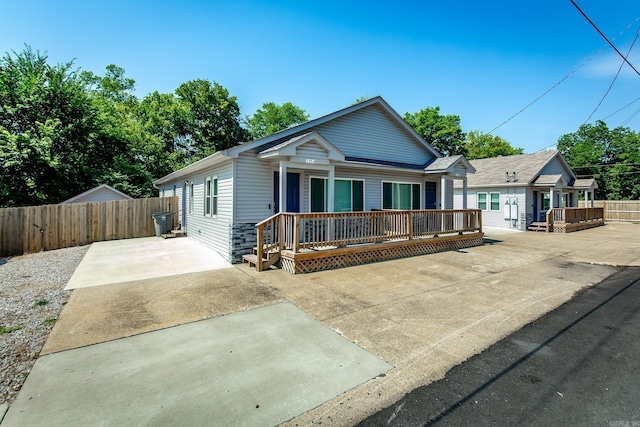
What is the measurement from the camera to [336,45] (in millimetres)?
13445

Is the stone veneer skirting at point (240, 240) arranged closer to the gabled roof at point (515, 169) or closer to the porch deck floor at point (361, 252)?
the porch deck floor at point (361, 252)

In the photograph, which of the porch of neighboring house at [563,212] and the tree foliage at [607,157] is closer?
the porch of neighboring house at [563,212]

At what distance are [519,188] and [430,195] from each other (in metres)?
8.70

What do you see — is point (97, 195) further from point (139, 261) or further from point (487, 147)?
point (487, 147)

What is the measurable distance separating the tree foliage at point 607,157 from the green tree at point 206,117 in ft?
145

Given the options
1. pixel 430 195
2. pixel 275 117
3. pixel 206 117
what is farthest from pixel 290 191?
pixel 275 117

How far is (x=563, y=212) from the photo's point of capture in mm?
17312

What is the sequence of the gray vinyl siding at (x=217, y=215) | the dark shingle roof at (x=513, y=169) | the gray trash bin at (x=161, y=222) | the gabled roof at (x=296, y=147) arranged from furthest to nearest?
the dark shingle roof at (x=513, y=169), the gray trash bin at (x=161, y=222), the gray vinyl siding at (x=217, y=215), the gabled roof at (x=296, y=147)

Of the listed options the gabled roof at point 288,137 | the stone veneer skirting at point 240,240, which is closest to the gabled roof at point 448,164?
the gabled roof at point 288,137

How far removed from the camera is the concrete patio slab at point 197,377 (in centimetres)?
255

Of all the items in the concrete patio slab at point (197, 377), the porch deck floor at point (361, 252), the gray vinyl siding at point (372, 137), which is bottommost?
the concrete patio slab at point (197, 377)

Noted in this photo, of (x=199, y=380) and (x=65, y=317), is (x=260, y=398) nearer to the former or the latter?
(x=199, y=380)

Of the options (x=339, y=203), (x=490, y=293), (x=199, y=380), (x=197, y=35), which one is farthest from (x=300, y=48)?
(x=199, y=380)

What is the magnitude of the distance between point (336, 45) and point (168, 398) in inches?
563
